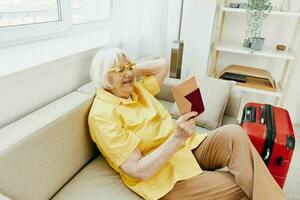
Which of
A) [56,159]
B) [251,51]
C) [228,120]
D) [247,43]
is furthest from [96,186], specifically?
[247,43]

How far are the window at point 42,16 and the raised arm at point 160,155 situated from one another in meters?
0.93

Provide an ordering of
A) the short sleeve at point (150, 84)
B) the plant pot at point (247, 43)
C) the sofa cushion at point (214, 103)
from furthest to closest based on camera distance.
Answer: the plant pot at point (247, 43)
the sofa cushion at point (214, 103)
the short sleeve at point (150, 84)

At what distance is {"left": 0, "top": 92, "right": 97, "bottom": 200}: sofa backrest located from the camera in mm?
951

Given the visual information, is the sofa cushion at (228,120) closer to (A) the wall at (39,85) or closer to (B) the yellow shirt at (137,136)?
(B) the yellow shirt at (137,136)

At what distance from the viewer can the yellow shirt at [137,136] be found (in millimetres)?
1151

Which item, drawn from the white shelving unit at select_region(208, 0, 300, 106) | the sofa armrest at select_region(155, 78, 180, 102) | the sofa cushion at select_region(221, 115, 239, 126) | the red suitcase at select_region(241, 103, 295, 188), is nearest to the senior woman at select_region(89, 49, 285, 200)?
the red suitcase at select_region(241, 103, 295, 188)

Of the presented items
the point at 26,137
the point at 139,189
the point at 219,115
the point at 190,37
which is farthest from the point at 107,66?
the point at 190,37

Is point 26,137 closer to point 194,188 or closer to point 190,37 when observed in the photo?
point 194,188

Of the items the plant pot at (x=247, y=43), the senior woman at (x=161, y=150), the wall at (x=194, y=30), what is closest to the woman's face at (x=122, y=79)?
the senior woman at (x=161, y=150)

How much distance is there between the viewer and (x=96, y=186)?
1210 millimetres

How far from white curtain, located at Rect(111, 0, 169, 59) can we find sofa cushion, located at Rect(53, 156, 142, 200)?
2.91 ft

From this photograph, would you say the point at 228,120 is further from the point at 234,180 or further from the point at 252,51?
the point at 252,51

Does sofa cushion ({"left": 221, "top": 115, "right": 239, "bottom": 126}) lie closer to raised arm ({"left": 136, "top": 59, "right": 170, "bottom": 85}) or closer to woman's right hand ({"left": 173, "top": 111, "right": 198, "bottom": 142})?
raised arm ({"left": 136, "top": 59, "right": 170, "bottom": 85})

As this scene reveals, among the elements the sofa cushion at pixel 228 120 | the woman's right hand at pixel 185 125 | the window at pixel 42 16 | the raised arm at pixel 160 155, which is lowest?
the sofa cushion at pixel 228 120
